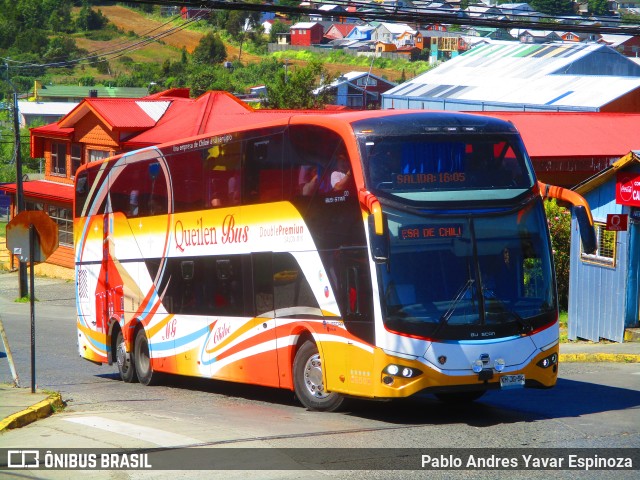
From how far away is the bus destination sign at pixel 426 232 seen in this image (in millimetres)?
11523

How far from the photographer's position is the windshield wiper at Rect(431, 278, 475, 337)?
11391 millimetres

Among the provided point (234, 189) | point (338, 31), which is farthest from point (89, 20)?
point (234, 189)

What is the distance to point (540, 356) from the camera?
39.4 ft

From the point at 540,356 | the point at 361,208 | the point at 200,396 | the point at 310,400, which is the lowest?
the point at 200,396

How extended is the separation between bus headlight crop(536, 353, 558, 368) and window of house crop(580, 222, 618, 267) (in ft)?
31.2

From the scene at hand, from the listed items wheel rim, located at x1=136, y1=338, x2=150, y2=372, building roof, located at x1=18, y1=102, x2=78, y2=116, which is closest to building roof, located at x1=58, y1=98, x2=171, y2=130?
wheel rim, located at x1=136, y1=338, x2=150, y2=372

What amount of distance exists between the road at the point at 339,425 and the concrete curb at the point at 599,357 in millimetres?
1253

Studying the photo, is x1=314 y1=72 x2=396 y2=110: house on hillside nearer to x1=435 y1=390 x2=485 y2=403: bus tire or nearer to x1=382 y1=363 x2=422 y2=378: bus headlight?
x1=435 y1=390 x2=485 y2=403: bus tire

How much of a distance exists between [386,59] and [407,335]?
12901 centimetres

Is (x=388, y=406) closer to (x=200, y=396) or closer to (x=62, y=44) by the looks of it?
(x=200, y=396)

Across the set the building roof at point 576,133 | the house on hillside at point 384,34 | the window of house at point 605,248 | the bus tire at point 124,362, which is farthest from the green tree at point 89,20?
the window of house at point 605,248

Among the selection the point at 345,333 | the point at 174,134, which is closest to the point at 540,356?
the point at 345,333

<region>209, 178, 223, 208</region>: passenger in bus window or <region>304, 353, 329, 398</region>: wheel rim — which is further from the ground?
<region>209, 178, 223, 208</region>: passenger in bus window

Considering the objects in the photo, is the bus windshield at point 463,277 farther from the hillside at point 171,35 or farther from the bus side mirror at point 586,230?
the hillside at point 171,35
